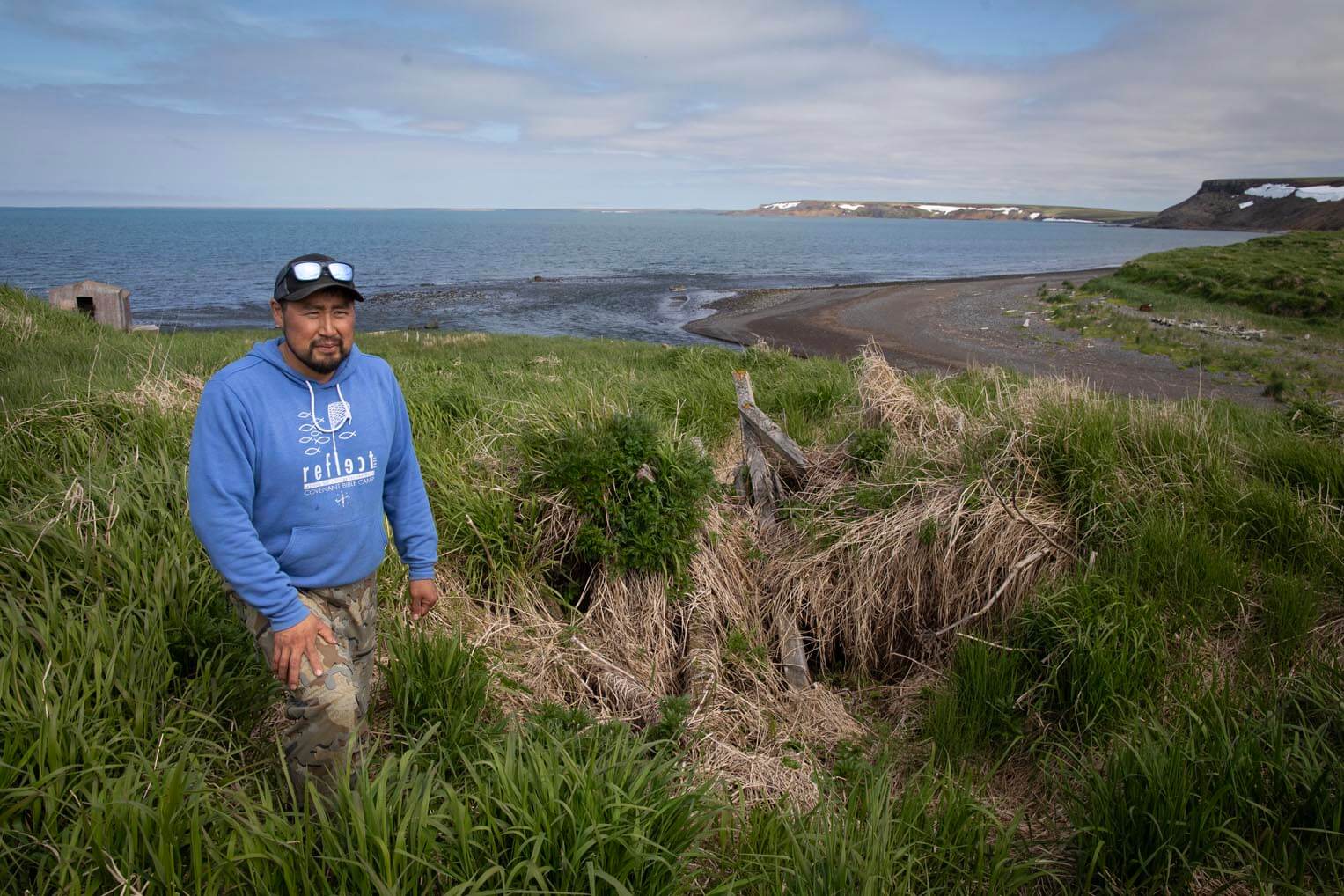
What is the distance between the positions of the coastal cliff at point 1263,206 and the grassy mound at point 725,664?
87050 millimetres

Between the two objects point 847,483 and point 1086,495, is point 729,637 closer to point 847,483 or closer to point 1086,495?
point 847,483

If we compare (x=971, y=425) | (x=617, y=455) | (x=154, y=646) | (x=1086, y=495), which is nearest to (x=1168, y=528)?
(x=1086, y=495)

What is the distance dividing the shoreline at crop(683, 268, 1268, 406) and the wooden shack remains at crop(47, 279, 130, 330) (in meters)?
14.5

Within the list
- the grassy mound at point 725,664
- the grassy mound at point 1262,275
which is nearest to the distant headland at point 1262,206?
the grassy mound at point 1262,275

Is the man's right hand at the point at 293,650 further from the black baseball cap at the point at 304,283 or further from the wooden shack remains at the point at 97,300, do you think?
the wooden shack remains at the point at 97,300

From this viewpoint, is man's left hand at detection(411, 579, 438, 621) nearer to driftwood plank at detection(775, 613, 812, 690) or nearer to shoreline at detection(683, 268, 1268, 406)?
driftwood plank at detection(775, 613, 812, 690)

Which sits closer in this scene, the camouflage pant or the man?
the man

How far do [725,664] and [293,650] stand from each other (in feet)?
9.42

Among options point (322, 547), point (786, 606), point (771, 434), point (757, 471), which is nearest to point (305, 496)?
point (322, 547)

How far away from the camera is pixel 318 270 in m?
2.73

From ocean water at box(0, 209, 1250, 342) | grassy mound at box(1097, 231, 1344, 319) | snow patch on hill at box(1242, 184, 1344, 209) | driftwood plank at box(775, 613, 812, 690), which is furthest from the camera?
snow patch on hill at box(1242, 184, 1344, 209)

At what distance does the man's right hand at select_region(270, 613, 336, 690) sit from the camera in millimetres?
2602

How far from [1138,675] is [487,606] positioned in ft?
12.0

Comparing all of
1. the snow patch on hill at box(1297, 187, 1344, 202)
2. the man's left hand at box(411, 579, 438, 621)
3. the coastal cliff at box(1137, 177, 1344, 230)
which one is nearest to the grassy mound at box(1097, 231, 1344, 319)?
the man's left hand at box(411, 579, 438, 621)
